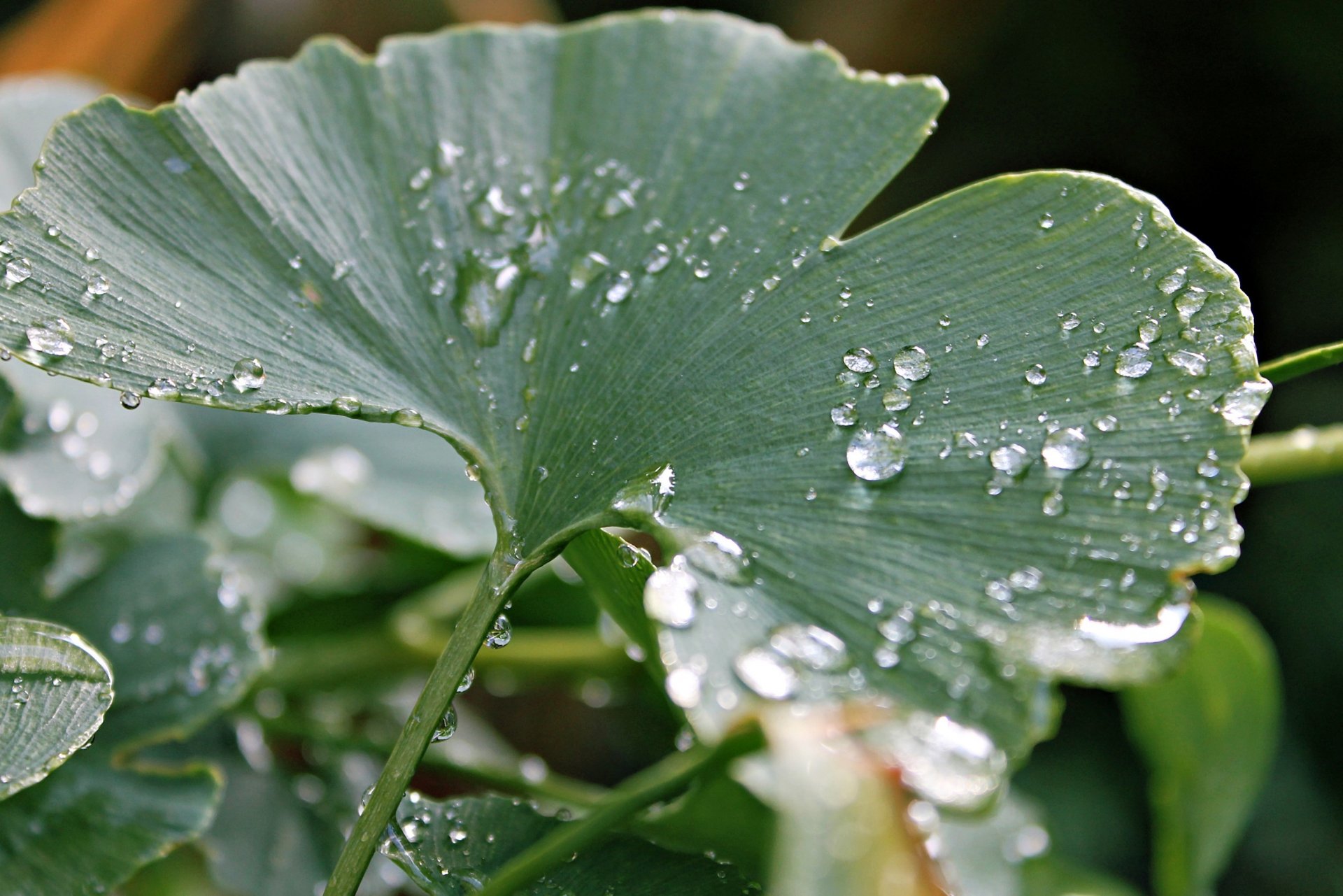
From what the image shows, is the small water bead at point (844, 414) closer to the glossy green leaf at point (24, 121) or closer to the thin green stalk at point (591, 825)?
the thin green stalk at point (591, 825)

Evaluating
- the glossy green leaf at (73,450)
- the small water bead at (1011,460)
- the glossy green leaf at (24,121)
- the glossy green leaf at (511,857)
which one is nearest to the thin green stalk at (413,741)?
the glossy green leaf at (511,857)

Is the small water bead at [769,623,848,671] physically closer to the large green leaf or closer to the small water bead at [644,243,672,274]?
the large green leaf

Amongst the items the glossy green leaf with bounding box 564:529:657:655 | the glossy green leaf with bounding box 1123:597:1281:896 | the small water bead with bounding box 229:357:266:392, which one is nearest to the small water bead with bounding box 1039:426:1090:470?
the glossy green leaf with bounding box 564:529:657:655

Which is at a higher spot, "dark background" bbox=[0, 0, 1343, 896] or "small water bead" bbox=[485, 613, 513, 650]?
"small water bead" bbox=[485, 613, 513, 650]

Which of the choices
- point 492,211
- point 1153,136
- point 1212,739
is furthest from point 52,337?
point 1153,136

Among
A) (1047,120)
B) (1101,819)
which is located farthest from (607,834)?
(1047,120)
